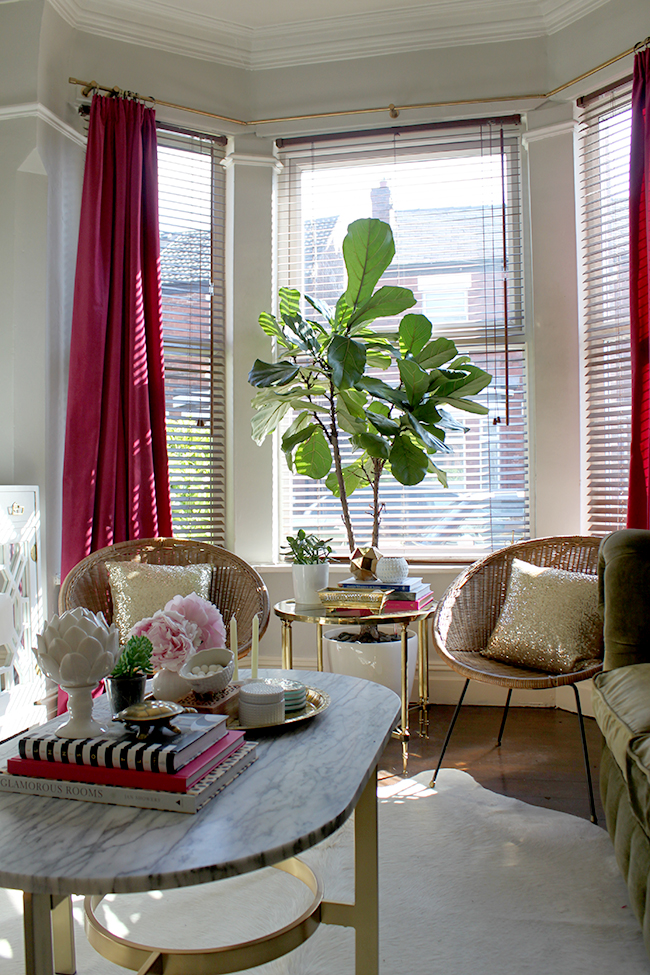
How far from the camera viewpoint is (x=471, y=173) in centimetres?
342

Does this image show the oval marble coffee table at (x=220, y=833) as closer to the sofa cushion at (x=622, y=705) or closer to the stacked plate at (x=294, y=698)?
the stacked plate at (x=294, y=698)

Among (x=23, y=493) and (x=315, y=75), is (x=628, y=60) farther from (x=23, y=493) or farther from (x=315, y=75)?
(x=23, y=493)

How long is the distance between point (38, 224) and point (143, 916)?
2.59 metres

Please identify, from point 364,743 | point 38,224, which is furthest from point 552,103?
point 364,743

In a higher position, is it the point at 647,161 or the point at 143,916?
the point at 647,161

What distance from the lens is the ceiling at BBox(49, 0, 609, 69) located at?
3.23 metres

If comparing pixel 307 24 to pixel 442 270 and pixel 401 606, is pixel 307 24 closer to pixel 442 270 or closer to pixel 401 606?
pixel 442 270

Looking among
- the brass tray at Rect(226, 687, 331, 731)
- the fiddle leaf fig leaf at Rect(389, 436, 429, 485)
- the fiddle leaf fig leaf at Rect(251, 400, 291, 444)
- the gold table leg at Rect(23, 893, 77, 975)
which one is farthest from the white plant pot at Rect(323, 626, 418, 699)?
the gold table leg at Rect(23, 893, 77, 975)

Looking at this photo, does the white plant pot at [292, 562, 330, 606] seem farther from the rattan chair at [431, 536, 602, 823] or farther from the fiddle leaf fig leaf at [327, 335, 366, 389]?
the fiddle leaf fig leaf at [327, 335, 366, 389]

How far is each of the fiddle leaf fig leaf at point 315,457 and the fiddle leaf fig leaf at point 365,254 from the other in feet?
1.86

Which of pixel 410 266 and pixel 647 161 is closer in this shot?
pixel 647 161

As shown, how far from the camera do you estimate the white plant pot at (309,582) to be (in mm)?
2674

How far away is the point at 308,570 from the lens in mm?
2674

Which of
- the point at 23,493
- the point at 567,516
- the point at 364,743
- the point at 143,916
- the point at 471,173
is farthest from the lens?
the point at 471,173
